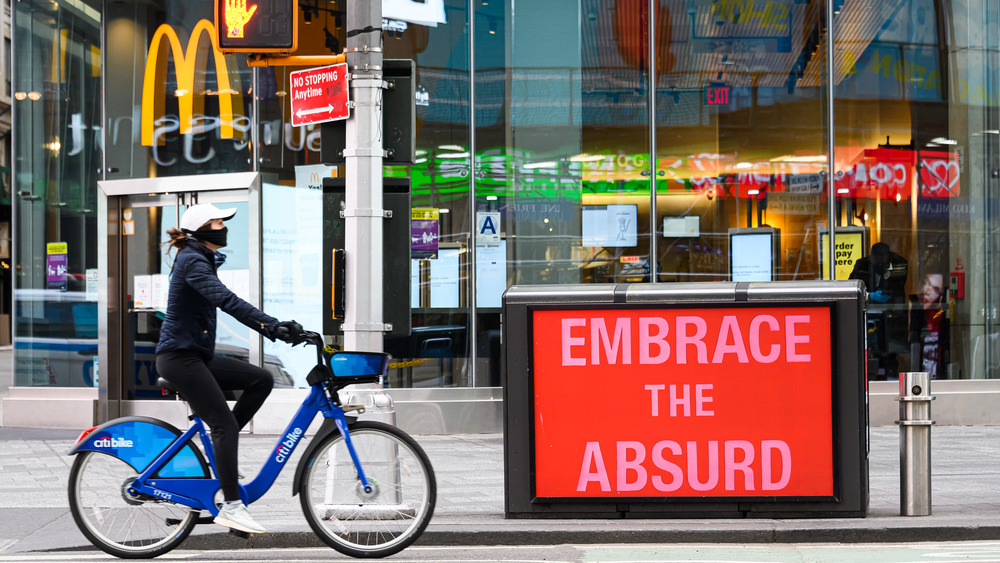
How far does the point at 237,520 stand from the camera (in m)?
5.64

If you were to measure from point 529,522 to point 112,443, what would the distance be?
2.44m

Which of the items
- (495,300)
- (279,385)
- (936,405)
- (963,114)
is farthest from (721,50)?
(279,385)

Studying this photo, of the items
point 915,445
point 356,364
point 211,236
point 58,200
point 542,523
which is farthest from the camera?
point 58,200

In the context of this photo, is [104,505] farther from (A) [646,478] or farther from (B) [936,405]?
(B) [936,405]

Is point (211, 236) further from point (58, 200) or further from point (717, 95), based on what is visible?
point (717, 95)

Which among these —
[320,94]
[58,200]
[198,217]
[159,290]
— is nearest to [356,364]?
[198,217]

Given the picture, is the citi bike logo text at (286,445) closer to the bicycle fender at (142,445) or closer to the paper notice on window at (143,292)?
the bicycle fender at (142,445)

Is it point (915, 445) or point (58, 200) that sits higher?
point (58, 200)

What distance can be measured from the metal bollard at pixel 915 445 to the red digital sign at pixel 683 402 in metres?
0.55

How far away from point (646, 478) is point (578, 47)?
6.74 m

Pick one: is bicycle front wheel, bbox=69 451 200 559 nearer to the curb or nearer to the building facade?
the curb

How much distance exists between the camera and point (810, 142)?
1209 centimetres

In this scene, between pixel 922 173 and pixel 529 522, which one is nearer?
pixel 529 522

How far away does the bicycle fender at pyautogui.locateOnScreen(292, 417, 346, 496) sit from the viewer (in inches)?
222
